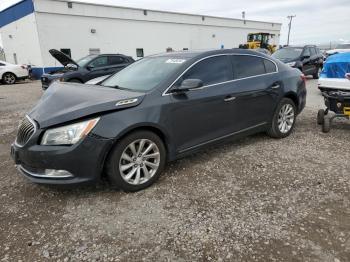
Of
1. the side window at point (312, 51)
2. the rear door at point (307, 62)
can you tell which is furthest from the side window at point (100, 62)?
the side window at point (312, 51)

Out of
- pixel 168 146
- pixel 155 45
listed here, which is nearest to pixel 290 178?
pixel 168 146

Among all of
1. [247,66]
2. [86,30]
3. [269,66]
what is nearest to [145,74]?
[247,66]

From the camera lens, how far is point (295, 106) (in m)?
5.45

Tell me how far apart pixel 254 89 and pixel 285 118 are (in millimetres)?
1123

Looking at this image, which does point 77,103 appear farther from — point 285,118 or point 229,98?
point 285,118

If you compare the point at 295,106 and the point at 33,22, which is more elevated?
the point at 33,22

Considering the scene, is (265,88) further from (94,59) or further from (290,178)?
(94,59)

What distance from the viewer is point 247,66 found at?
4656 mm

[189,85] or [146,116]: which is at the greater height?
[189,85]

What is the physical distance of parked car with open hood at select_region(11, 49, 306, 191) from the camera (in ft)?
10.1

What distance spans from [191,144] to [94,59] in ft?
28.9

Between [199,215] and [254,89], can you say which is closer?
[199,215]

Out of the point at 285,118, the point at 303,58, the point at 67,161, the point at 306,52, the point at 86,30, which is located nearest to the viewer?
the point at 67,161

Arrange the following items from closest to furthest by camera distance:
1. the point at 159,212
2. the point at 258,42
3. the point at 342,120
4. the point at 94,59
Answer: the point at 159,212 < the point at 342,120 < the point at 94,59 < the point at 258,42
